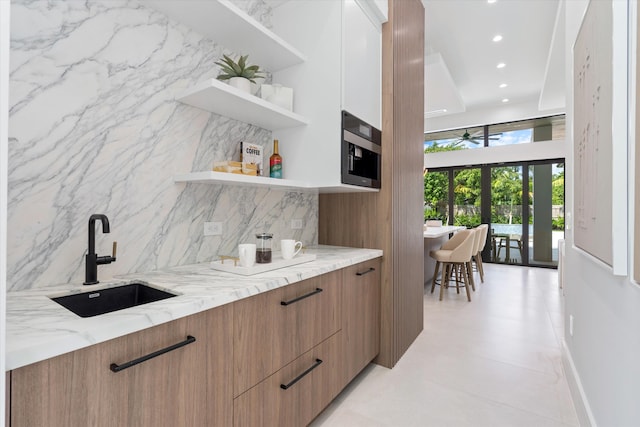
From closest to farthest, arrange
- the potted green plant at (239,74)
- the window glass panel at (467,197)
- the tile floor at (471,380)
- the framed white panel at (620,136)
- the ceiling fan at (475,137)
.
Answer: the framed white panel at (620,136) < the potted green plant at (239,74) < the tile floor at (471,380) < the ceiling fan at (475,137) < the window glass panel at (467,197)

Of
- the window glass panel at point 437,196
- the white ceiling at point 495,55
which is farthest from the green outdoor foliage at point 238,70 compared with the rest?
the window glass panel at point 437,196

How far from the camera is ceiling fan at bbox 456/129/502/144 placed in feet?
23.7

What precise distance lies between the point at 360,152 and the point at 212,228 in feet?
3.63

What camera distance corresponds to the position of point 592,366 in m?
1.61

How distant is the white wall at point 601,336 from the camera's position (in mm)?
1069

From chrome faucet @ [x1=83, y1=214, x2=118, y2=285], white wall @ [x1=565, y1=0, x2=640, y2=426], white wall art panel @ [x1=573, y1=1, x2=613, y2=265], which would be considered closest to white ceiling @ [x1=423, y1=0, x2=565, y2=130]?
white wall @ [x1=565, y1=0, x2=640, y2=426]

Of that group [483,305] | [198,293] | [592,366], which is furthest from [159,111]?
[483,305]

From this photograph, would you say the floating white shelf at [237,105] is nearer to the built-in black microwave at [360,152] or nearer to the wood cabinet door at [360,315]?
the built-in black microwave at [360,152]

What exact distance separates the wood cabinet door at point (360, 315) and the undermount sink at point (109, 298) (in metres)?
1.04

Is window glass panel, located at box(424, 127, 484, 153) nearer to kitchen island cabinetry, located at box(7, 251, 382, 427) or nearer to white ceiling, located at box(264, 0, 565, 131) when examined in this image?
white ceiling, located at box(264, 0, 565, 131)

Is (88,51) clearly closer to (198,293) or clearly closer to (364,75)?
(198,293)

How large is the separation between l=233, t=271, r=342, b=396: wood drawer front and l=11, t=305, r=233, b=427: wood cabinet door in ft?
0.21

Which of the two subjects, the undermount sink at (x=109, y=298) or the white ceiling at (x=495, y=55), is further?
the white ceiling at (x=495, y=55)

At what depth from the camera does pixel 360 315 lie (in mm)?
2107
